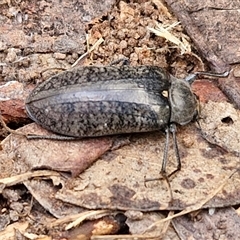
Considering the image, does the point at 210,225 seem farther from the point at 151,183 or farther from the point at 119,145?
the point at 119,145

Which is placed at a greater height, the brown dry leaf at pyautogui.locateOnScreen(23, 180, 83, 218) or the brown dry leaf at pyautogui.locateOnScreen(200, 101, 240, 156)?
the brown dry leaf at pyautogui.locateOnScreen(23, 180, 83, 218)

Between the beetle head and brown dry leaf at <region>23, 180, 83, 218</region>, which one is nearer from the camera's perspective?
brown dry leaf at <region>23, 180, 83, 218</region>

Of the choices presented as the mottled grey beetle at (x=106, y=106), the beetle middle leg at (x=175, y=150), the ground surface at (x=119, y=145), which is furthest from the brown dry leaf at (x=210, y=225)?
the mottled grey beetle at (x=106, y=106)

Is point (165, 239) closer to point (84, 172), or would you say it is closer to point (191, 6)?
point (84, 172)

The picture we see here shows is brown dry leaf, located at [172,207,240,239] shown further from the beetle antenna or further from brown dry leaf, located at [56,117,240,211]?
the beetle antenna

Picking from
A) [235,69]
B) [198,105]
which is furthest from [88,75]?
[235,69]

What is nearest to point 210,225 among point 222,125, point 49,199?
point 222,125

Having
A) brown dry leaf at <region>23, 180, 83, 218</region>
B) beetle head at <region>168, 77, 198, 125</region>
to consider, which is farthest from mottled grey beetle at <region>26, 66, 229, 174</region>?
brown dry leaf at <region>23, 180, 83, 218</region>
